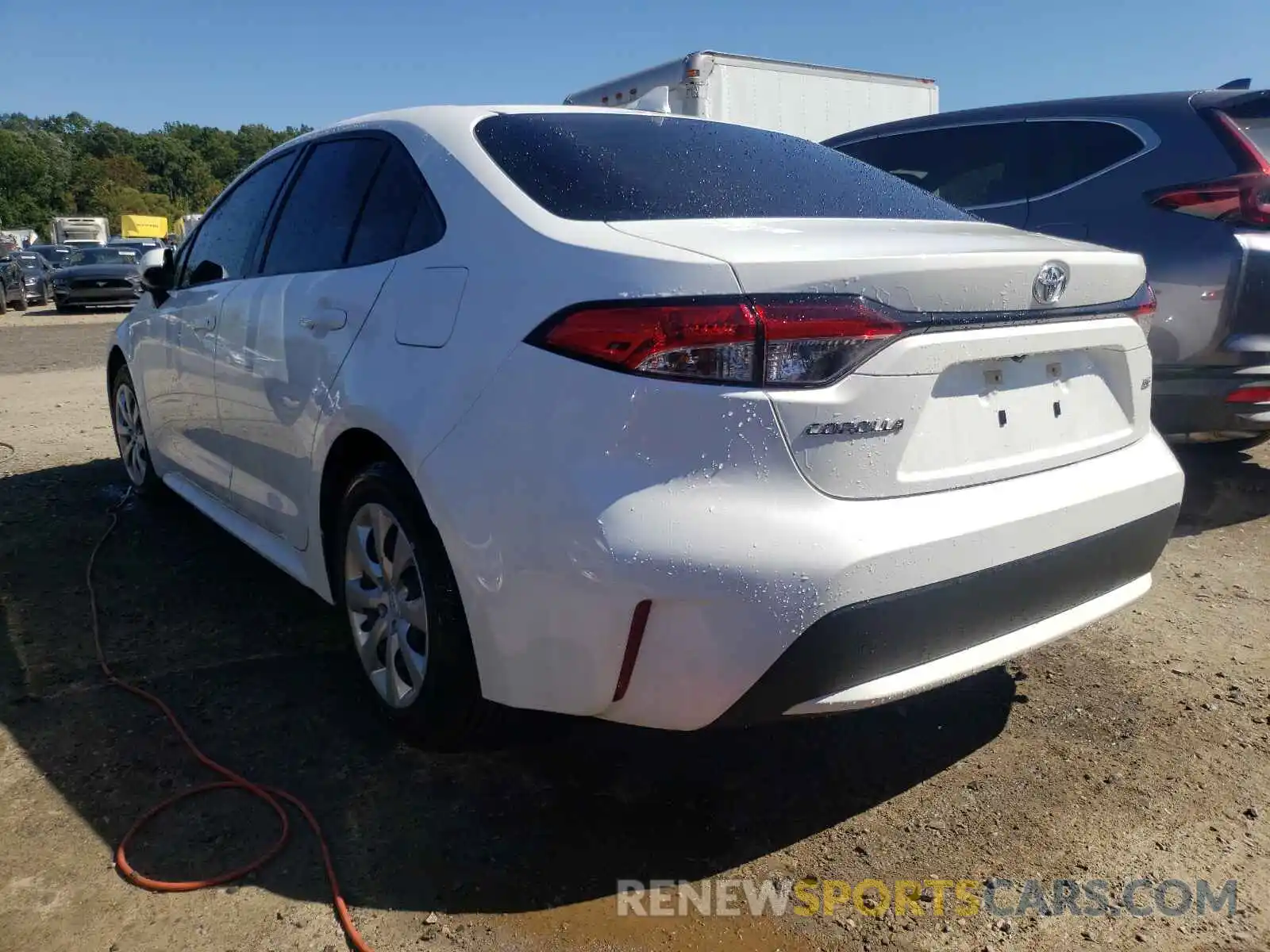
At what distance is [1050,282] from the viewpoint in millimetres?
2295

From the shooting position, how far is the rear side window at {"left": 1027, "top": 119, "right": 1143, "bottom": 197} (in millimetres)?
4770

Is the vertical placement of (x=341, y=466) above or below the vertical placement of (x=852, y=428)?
below

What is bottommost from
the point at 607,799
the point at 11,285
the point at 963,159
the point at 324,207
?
the point at 607,799

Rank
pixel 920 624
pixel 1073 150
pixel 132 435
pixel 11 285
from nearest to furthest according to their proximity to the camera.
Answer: pixel 920 624 → pixel 1073 150 → pixel 132 435 → pixel 11 285

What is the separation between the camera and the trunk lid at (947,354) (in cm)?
199

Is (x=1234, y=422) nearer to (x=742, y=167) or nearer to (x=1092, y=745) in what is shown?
(x=1092, y=745)

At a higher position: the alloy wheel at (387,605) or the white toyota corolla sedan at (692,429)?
the white toyota corolla sedan at (692,429)

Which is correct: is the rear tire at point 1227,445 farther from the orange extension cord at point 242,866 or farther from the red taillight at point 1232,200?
the orange extension cord at point 242,866

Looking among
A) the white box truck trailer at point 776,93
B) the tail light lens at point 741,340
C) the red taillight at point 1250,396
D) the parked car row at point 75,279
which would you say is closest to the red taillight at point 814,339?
the tail light lens at point 741,340

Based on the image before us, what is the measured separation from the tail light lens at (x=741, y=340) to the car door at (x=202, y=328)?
212cm

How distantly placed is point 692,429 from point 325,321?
1341 mm

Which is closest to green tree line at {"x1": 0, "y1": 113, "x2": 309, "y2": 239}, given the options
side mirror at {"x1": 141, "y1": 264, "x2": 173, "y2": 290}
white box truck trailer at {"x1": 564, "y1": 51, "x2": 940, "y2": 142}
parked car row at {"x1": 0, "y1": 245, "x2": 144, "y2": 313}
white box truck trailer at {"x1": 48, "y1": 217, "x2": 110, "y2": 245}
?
white box truck trailer at {"x1": 48, "y1": 217, "x2": 110, "y2": 245}

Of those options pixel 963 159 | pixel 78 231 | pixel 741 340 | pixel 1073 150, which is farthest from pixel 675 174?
pixel 78 231

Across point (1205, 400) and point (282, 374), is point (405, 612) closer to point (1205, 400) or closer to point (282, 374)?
point (282, 374)
